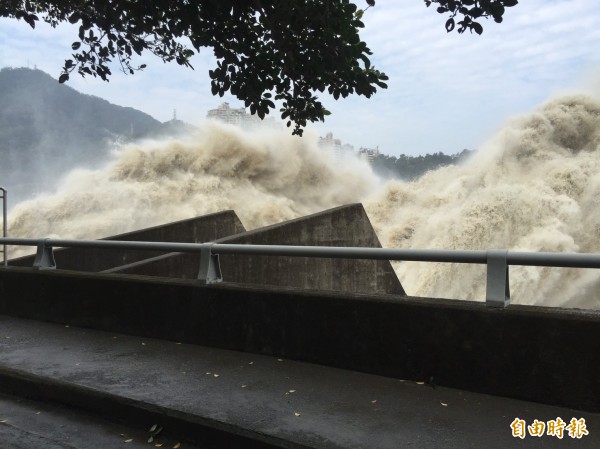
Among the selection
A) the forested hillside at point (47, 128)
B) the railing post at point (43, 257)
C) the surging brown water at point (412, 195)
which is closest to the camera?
the railing post at point (43, 257)

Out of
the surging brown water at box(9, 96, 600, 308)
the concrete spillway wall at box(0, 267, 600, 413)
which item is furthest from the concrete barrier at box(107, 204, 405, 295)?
the surging brown water at box(9, 96, 600, 308)

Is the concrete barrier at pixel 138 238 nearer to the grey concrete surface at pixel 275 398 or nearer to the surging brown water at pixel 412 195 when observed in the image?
the grey concrete surface at pixel 275 398

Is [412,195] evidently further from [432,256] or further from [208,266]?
[432,256]

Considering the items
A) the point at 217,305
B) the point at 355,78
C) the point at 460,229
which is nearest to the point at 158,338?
the point at 217,305

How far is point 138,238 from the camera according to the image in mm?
10438

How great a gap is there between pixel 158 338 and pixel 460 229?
1450 centimetres

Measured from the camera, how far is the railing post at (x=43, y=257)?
711 centimetres

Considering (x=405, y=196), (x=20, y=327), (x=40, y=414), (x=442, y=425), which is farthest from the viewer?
(x=405, y=196)

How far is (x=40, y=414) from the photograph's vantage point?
4359 millimetres

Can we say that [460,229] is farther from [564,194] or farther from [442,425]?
[442,425]

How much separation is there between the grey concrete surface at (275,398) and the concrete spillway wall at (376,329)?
113 millimetres

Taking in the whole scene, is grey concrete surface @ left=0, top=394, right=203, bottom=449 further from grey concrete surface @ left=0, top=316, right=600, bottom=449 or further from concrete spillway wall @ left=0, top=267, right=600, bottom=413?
concrete spillway wall @ left=0, top=267, right=600, bottom=413

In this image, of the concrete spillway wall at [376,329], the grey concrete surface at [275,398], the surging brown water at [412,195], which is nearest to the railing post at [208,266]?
the concrete spillway wall at [376,329]

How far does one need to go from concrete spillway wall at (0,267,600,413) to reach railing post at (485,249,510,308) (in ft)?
0.31
